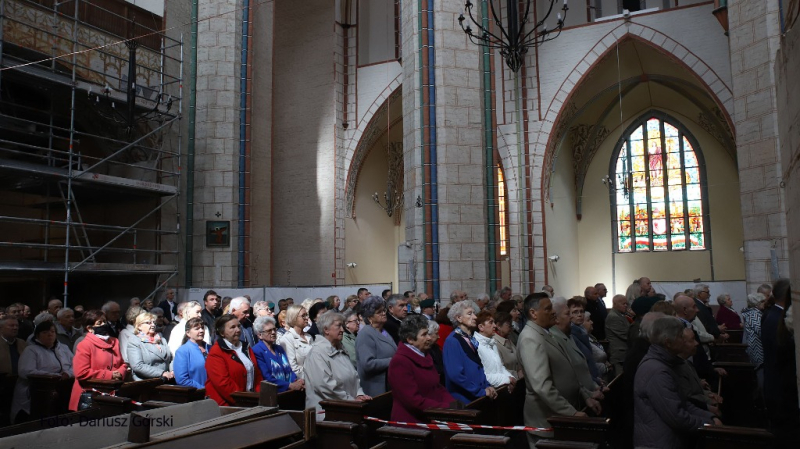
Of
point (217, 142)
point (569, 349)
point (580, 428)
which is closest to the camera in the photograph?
point (580, 428)

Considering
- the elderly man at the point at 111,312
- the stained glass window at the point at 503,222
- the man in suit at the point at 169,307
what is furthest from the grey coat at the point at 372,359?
the stained glass window at the point at 503,222

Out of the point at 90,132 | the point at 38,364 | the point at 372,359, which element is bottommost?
the point at 38,364

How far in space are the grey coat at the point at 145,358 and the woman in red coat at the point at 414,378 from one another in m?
2.30

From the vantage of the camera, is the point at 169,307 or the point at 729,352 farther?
the point at 169,307

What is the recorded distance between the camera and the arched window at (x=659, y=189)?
17.3m

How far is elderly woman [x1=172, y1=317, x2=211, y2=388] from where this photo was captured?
4.71m

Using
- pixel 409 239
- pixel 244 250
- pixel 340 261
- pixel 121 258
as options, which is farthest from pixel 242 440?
pixel 340 261

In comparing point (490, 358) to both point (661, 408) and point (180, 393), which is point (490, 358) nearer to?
point (661, 408)

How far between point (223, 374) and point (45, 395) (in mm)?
1845

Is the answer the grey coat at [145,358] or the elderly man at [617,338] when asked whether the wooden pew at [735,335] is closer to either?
the elderly man at [617,338]

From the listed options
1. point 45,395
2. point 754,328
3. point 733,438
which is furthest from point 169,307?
point 733,438

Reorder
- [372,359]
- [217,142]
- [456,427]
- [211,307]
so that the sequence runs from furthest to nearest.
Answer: [217,142] → [211,307] → [372,359] → [456,427]

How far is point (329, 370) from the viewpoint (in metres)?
4.29

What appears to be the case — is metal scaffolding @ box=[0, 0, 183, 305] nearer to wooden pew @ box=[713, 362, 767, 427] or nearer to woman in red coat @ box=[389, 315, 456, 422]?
woman in red coat @ box=[389, 315, 456, 422]
